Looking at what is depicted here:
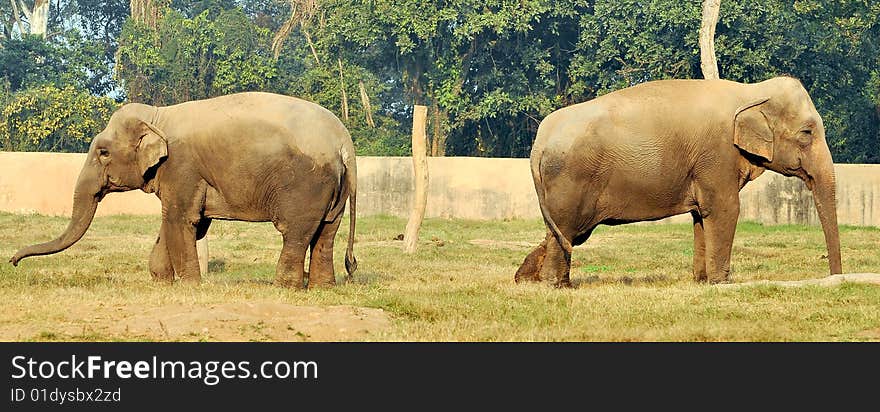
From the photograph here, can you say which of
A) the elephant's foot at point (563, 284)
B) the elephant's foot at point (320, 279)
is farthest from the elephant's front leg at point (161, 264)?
the elephant's foot at point (563, 284)

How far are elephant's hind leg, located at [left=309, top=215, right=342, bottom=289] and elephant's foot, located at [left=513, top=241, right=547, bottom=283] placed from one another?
7.67 feet

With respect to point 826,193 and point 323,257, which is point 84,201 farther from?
point 826,193

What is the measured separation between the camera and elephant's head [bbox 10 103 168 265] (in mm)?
14398

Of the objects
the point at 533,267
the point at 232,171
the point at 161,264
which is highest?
the point at 232,171

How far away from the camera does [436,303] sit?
12805mm

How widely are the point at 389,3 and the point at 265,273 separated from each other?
20.5 meters

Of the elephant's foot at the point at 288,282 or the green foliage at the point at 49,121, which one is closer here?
the elephant's foot at the point at 288,282

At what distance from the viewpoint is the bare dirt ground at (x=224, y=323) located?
10.6m

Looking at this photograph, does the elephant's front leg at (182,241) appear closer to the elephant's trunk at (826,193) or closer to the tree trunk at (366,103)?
the elephant's trunk at (826,193)

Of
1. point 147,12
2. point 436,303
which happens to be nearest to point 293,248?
point 436,303

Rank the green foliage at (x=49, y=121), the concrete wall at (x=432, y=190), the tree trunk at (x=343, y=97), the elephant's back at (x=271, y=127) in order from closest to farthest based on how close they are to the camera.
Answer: the elephant's back at (x=271, y=127)
the concrete wall at (x=432, y=190)
the green foliage at (x=49, y=121)
the tree trunk at (x=343, y=97)

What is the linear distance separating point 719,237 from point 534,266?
2.20 metres

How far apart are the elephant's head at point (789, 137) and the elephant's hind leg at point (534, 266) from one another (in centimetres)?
259

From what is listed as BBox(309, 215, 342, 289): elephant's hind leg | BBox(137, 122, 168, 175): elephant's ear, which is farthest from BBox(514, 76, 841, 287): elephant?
BBox(137, 122, 168, 175): elephant's ear
